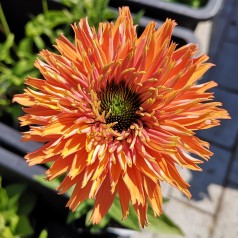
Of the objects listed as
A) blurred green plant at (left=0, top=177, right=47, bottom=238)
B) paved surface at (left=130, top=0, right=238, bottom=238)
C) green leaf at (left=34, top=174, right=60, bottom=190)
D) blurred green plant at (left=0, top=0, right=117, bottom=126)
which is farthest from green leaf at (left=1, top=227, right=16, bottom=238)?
paved surface at (left=130, top=0, right=238, bottom=238)

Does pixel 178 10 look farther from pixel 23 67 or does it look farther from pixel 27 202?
pixel 27 202

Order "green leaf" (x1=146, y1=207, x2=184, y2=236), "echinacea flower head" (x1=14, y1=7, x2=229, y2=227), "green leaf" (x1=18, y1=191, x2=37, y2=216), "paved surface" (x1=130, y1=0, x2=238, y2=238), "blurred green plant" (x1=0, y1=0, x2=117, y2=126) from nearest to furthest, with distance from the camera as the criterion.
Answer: "echinacea flower head" (x1=14, y1=7, x2=229, y2=227)
"green leaf" (x1=146, y1=207, x2=184, y2=236)
"blurred green plant" (x1=0, y1=0, x2=117, y2=126)
"green leaf" (x1=18, y1=191, x2=37, y2=216)
"paved surface" (x1=130, y1=0, x2=238, y2=238)

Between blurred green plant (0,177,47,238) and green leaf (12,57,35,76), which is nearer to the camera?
blurred green plant (0,177,47,238)

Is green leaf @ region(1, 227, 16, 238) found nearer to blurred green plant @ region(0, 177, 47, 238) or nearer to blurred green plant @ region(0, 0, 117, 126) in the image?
blurred green plant @ region(0, 177, 47, 238)

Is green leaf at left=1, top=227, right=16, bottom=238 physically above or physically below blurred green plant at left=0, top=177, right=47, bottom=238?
below

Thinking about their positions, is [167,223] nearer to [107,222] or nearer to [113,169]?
[107,222]

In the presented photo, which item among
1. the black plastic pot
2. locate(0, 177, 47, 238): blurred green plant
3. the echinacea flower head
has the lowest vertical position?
locate(0, 177, 47, 238): blurred green plant

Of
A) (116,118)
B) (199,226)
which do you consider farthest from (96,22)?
(199,226)

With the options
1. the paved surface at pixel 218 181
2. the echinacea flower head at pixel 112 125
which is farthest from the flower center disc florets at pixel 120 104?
the paved surface at pixel 218 181
